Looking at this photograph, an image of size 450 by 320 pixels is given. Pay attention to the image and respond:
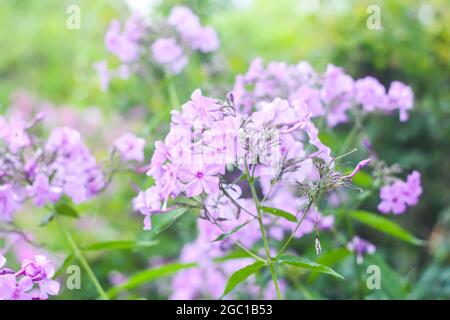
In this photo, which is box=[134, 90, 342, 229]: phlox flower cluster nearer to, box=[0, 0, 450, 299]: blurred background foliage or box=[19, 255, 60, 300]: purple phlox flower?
box=[19, 255, 60, 300]: purple phlox flower

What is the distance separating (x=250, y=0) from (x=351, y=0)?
1736mm

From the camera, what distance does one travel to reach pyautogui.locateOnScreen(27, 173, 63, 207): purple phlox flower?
1.48 meters

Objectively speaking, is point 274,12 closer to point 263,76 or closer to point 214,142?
point 263,76

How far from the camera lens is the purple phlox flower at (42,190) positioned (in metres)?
1.48

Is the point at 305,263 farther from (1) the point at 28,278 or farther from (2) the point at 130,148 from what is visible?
(2) the point at 130,148

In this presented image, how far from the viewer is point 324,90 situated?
1600 mm

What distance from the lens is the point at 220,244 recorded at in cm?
167

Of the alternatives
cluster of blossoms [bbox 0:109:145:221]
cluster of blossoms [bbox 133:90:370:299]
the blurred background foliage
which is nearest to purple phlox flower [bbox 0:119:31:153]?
cluster of blossoms [bbox 0:109:145:221]

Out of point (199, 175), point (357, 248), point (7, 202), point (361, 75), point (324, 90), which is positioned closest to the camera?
point (199, 175)

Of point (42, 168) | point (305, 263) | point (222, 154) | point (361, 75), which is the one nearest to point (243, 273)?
point (305, 263)

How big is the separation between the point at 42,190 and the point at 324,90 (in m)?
0.71

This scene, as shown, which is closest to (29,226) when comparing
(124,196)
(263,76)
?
(124,196)

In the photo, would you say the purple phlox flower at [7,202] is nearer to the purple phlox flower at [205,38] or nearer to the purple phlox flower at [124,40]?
the purple phlox flower at [124,40]

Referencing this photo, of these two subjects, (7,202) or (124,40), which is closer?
(7,202)
